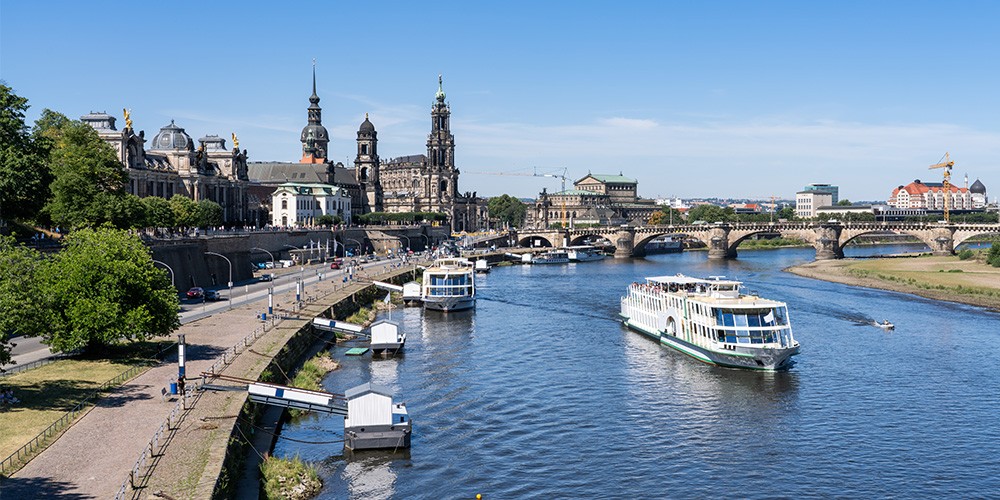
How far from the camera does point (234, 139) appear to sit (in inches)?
6117

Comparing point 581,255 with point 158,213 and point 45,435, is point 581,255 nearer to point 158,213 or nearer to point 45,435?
point 158,213

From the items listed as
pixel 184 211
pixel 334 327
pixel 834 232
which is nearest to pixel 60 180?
pixel 334 327

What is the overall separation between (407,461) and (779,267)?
128894mm

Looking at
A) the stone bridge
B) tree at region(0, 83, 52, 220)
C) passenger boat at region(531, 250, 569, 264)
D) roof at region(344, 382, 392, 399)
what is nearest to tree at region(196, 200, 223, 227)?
tree at region(0, 83, 52, 220)

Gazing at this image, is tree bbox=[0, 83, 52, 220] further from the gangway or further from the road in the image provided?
the gangway

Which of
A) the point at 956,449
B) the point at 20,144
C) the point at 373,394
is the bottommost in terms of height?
the point at 956,449

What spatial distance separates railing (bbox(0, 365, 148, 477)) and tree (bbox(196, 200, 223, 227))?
81.3 m

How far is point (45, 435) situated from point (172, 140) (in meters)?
111

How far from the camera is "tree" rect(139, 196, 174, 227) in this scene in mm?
96312

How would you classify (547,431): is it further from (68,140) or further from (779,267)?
(779,267)

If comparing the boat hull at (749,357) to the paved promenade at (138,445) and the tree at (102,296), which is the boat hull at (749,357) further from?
the tree at (102,296)

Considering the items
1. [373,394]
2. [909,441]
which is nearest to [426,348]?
[373,394]

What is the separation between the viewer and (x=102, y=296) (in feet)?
169

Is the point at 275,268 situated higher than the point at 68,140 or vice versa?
the point at 68,140
